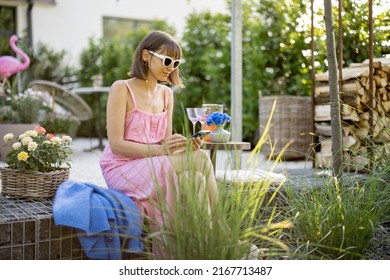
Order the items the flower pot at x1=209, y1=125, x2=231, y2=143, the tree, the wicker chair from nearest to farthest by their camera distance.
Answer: the flower pot at x1=209, y1=125, x2=231, y2=143
the tree
the wicker chair

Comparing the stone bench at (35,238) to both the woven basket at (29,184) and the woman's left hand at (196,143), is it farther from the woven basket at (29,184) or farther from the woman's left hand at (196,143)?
the woman's left hand at (196,143)

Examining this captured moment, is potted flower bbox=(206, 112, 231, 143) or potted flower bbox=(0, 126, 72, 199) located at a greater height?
potted flower bbox=(206, 112, 231, 143)

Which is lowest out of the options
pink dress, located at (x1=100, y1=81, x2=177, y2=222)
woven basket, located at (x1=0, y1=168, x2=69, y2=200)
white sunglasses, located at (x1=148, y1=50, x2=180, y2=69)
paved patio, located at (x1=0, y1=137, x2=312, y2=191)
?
paved patio, located at (x1=0, y1=137, x2=312, y2=191)

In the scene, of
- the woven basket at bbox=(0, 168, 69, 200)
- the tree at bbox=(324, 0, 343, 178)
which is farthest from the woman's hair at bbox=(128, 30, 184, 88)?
the tree at bbox=(324, 0, 343, 178)

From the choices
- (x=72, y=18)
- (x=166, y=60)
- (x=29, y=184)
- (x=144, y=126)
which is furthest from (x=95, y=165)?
(x=72, y=18)

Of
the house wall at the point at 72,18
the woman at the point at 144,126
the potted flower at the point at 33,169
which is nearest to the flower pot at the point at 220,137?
the woman at the point at 144,126

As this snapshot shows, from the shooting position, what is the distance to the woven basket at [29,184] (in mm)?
2658

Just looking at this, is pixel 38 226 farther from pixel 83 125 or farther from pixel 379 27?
pixel 83 125

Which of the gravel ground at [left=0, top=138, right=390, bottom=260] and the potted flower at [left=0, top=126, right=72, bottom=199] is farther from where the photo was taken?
the potted flower at [left=0, top=126, right=72, bottom=199]

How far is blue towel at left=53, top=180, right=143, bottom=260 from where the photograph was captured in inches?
86.0

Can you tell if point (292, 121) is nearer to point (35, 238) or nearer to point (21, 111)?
point (21, 111)

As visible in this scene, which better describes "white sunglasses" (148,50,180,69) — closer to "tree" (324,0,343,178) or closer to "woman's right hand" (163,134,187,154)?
"woman's right hand" (163,134,187,154)

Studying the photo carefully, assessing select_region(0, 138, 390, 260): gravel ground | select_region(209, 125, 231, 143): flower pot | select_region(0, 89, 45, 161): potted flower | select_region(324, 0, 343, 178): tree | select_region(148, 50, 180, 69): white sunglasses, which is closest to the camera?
select_region(0, 138, 390, 260): gravel ground

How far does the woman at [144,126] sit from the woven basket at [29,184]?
27 cm
